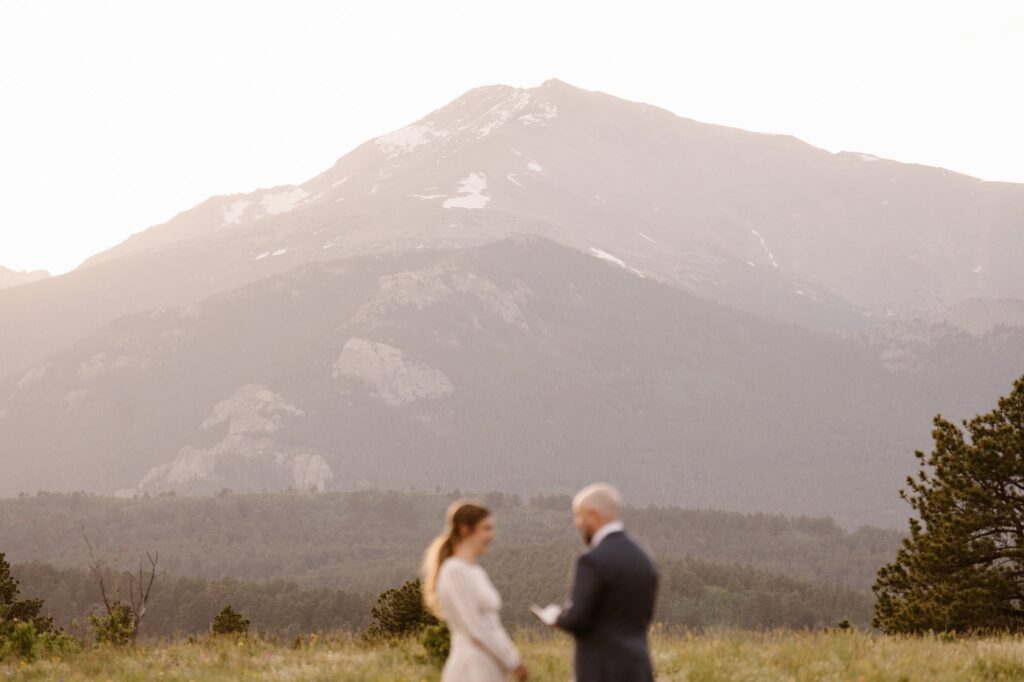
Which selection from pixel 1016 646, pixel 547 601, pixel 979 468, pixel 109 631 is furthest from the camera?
pixel 547 601

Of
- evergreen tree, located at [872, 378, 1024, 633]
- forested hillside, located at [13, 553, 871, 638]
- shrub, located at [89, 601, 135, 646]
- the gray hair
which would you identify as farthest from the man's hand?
forested hillside, located at [13, 553, 871, 638]

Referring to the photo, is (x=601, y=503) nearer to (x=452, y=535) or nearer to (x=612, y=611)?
(x=612, y=611)

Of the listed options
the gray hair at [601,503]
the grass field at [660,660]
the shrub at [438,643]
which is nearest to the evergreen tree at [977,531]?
the grass field at [660,660]

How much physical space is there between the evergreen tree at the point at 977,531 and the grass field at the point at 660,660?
907 centimetres

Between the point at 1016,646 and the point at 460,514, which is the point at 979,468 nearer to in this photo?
the point at 1016,646

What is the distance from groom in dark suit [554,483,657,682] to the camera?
25.6ft

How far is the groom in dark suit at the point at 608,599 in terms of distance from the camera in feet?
25.6

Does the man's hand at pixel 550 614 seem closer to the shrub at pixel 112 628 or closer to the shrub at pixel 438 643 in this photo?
the shrub at pixel 438 643

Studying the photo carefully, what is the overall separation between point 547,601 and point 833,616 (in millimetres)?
43695

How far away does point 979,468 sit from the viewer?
25.7 m

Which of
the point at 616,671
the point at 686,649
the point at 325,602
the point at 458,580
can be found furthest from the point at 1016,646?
the point at 325,602

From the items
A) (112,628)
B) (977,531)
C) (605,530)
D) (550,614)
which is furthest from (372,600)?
(605,530)

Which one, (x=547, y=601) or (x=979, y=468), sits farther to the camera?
(x=547, y=601)

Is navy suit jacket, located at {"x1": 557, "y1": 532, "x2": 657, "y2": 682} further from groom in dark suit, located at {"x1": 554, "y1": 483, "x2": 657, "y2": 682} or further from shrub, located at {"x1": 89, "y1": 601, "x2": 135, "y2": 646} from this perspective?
shrub, located at {"x1": 89, "y1": 601, "x2": 135, "y2": 646}
